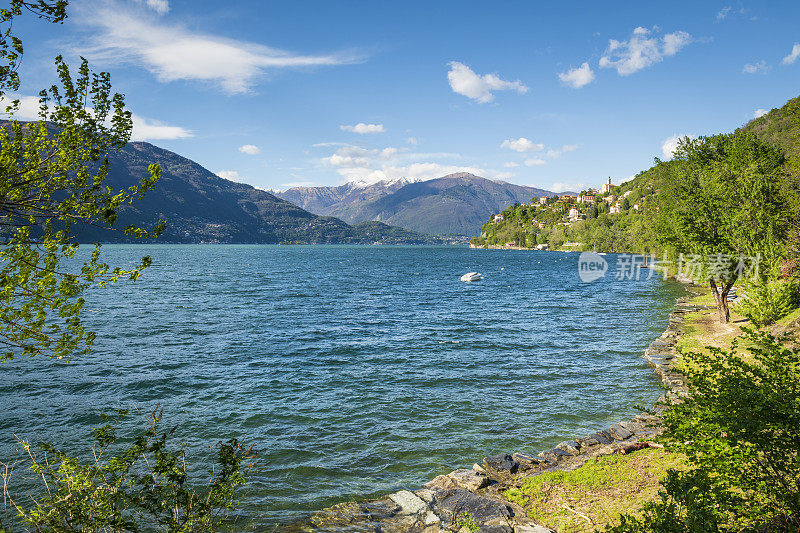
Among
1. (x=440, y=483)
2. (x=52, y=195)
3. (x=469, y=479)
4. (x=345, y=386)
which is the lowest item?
(x=345, y=386)

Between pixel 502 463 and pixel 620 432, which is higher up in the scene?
pixel 620 432

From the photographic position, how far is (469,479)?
13367 mm

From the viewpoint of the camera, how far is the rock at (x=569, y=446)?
15032 mm

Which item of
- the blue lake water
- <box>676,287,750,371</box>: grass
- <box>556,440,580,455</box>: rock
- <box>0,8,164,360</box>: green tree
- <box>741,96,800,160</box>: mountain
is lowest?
the blue lake water

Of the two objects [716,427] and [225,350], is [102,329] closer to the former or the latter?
[225,350]

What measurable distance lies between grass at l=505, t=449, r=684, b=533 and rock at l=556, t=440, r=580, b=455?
1242 mm

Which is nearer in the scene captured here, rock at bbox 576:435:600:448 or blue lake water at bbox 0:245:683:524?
rock at bbox 576:435:600:448

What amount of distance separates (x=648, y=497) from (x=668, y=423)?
3880 millimetres

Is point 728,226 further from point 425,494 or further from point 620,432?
point 425,494

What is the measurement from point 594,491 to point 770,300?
77.4ft

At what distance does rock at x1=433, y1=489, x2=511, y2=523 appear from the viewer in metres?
11.3
